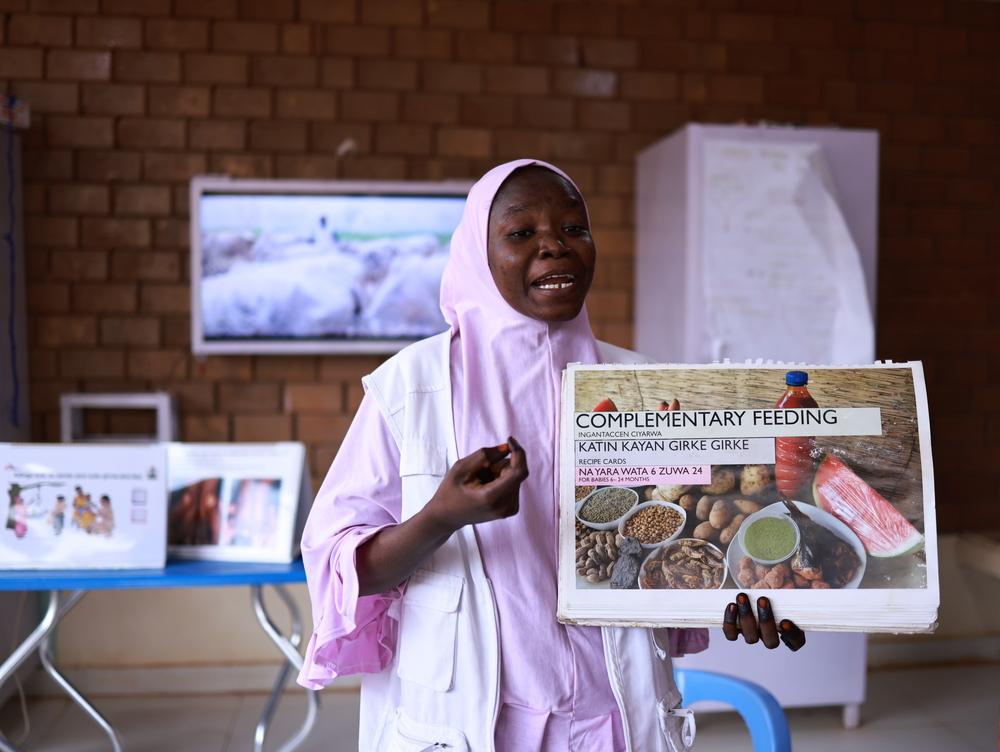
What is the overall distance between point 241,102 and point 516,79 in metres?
1.12

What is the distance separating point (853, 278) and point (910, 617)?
2.59 meters

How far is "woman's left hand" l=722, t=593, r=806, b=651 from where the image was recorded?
1.15 m

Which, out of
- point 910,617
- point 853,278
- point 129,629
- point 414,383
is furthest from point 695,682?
point 129,629

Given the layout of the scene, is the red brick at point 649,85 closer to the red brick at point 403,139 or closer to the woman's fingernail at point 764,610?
the red brick at point 403,139

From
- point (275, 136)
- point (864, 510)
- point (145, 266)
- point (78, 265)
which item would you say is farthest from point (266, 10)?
point (864, 510)

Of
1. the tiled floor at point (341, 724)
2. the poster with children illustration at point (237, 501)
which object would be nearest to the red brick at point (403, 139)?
the poster with children illustration at point (237, 501)

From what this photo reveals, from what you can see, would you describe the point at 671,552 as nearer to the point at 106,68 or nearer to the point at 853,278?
the point at 853,278

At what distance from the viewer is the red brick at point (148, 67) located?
151 inches

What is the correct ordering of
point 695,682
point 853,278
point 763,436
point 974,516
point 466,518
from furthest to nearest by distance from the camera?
point 974,516
point 853,278
point 695,682
point 763,436
point 466,518

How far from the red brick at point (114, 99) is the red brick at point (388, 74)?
0.87 metres

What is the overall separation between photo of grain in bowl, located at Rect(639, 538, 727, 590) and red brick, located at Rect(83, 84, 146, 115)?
3370 millimetres

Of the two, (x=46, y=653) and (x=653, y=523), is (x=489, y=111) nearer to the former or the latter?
(x=46, y=653)

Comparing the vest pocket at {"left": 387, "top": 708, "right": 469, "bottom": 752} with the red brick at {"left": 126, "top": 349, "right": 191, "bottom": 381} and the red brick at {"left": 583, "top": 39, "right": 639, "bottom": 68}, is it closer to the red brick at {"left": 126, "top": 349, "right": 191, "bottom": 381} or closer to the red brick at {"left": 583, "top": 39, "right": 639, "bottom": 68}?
the red brick at {"left": 126, "top": 349, "right": 191, "bottom": 381}

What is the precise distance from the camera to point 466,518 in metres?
1.09
